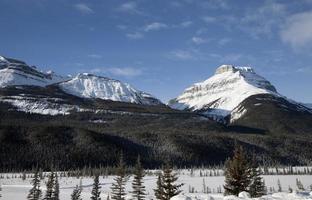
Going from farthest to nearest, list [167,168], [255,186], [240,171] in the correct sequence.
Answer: [255,186] < [167,168] < [240,171]

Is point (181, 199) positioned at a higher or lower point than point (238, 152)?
lower

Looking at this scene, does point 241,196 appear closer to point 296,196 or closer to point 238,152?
point 296,196

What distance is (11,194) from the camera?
19600 centimetres

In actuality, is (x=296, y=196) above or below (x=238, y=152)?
below

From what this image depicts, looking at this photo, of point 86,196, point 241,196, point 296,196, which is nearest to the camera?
point 296,196

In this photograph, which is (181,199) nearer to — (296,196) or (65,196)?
(296,196)

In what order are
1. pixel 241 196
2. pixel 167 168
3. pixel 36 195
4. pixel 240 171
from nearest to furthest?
pixel 241 196 → pixel 240 171 → pixel 167 168 → pixel 36 195

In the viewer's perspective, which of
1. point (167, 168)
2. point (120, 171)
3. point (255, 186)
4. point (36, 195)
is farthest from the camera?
point (36, 195)

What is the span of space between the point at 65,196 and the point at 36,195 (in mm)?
83738

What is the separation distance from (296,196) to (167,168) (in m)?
29.2

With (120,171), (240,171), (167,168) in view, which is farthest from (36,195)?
(240,171)

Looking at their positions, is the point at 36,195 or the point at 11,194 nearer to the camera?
the point at 36,195

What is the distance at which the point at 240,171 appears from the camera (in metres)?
52.2

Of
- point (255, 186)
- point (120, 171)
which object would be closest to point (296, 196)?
point (120, 171)
